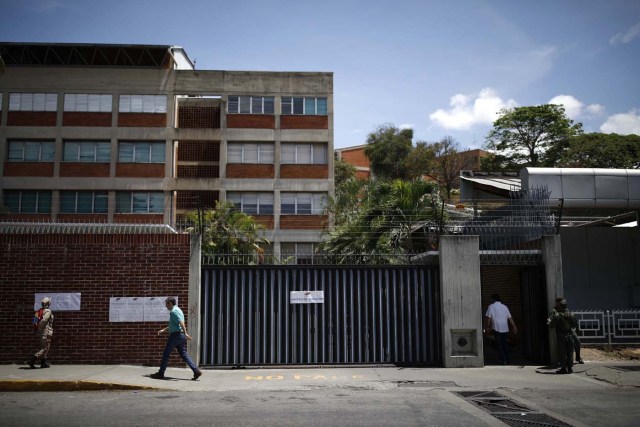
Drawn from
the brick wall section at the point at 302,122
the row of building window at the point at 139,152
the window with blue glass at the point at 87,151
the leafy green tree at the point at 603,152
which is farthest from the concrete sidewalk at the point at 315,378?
the leafy green tree at the point at 603,152

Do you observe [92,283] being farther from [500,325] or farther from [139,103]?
[139,103]

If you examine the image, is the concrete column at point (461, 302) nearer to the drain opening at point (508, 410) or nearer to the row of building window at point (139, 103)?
the drain opening at point (508, 410)

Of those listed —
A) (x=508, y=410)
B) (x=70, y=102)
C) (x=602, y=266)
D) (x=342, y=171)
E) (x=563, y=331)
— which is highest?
(x=70, y=102)

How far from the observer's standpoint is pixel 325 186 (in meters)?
37.1

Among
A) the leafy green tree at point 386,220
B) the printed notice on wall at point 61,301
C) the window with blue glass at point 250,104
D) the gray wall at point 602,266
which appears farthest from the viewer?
the window with blue glass at point 250,104

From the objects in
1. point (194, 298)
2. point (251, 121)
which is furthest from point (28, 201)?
point (194, 298)

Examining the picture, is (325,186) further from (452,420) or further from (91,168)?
(452,420)

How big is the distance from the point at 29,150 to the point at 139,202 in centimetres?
780

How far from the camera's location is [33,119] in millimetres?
37094

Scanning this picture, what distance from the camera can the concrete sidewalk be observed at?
10.1 meters

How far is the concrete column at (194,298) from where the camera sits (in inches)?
486

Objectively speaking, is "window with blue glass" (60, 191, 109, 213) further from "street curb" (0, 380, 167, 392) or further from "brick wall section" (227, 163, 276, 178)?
"street curb" (0, 380, 167, 392)

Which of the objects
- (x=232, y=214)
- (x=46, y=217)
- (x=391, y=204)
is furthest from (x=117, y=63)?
(x=391, y=204)

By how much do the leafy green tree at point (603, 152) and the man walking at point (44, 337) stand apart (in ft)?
121
